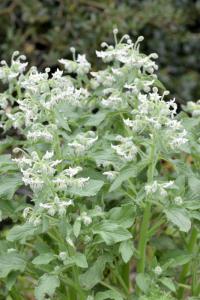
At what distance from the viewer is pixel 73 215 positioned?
2.64 metres

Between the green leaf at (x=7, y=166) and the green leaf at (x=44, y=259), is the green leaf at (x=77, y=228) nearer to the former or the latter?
the green leaf at (x=44, y=259)

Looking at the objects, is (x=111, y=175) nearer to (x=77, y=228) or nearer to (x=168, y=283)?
(x=77, y=228)

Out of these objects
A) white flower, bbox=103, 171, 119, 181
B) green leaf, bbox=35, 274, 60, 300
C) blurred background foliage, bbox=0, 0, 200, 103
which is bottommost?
blurred background foliage, bbox=0, 0, 200, 103

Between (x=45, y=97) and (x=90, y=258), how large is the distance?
2.35 ft

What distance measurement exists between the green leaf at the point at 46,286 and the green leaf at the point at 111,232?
221 millimetres

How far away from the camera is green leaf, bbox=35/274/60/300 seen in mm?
2463

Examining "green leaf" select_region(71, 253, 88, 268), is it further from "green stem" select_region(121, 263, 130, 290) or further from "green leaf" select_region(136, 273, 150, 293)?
"green stem" select_region(121, 263, 130, 290)

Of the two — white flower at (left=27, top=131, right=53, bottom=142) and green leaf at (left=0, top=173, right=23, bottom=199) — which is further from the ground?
white flower at (left=27, top=131, right=53, bottom=142)

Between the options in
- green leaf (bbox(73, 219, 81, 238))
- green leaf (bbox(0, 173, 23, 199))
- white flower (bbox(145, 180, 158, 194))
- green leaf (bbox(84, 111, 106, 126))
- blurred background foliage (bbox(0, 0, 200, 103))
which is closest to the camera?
green leaf (bbox(73, 219, 81, 238))

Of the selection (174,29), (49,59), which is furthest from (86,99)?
(174,29)

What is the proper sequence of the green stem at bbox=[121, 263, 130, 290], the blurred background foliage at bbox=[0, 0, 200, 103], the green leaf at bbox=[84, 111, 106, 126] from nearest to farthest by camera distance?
the green leaf at bbox=[84, 111, 106, 126] → the green stem at bbox=[121, 263, 130, 290] → the blurred background foliage at bbox=[0, 0, 200, 103]

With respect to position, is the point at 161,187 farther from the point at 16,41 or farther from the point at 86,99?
the point at 16,41

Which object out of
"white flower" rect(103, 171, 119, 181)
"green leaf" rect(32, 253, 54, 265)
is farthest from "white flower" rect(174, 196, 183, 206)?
"green leaf" rect(32, 253, 54, 265)

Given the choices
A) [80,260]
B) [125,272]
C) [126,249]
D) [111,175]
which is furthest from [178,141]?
Result: [125,272]
